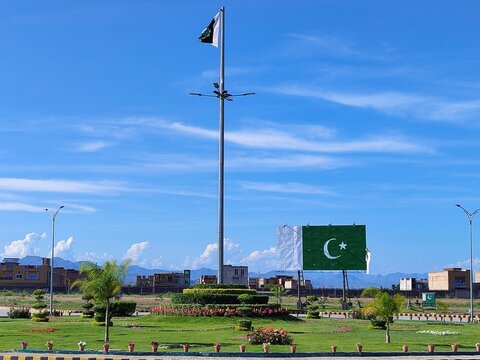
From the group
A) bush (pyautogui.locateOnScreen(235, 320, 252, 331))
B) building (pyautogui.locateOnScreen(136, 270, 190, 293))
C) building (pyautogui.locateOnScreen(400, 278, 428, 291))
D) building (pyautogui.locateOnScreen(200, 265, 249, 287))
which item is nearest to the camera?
bush (pyautogui.locateOnScreen(235, 320, 252, 331))

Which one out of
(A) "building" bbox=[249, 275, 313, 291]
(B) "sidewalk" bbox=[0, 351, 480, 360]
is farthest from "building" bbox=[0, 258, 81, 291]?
(B) "sidewalk" bbox=[0, 351, 480, 360]

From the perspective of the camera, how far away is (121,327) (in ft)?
154

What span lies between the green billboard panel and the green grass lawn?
40.0m

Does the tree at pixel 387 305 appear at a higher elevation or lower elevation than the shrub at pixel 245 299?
higher

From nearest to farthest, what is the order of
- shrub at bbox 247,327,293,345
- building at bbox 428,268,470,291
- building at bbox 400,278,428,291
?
shrub at bbox 247,327,293,345
building at bbox 428,268,470,291
building at bbox 400,278,428,291

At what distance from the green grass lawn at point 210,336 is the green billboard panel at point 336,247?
131ft

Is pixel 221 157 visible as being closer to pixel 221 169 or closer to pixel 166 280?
pixel 221 169

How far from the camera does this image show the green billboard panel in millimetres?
92688

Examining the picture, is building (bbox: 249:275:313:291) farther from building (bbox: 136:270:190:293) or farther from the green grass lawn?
the green grass lawn

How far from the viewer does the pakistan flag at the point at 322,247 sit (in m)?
92.9

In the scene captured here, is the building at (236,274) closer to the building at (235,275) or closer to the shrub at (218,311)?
the building at (235,275)

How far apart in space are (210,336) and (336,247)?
181 ft

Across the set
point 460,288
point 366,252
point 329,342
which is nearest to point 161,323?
point 329,342

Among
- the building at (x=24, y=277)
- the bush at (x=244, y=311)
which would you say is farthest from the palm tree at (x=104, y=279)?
the building at (x=24, y=277)
